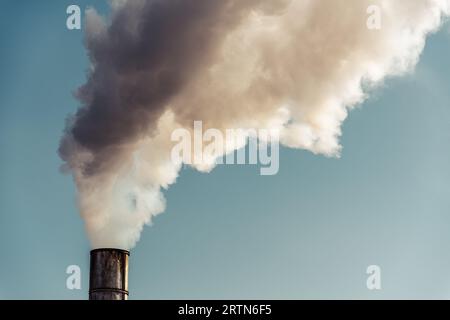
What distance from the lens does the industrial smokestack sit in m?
17.0

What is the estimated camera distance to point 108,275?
17.1 meters

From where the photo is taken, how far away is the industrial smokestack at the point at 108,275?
16984mm
